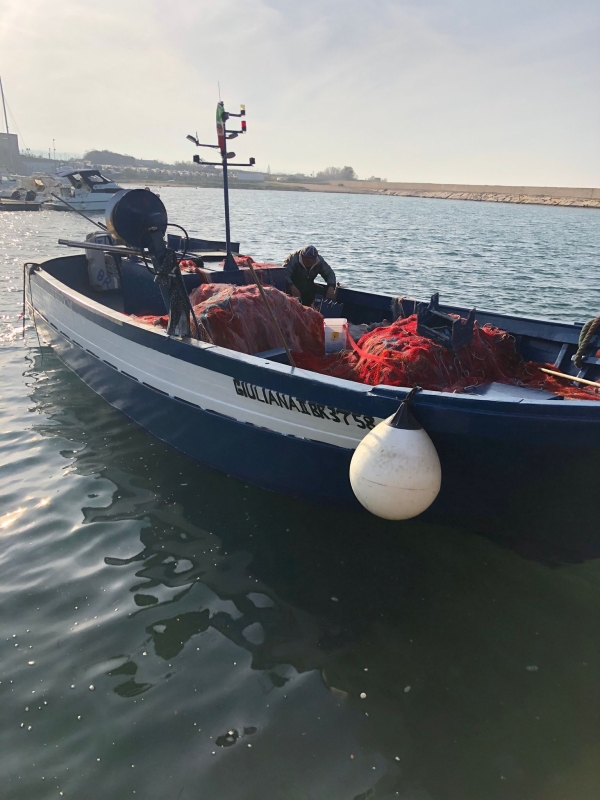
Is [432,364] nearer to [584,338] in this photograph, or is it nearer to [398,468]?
[398,468]

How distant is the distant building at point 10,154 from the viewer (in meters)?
104

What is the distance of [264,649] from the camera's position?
3.84 meters

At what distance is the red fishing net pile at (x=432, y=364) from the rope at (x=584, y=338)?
259 millimetres

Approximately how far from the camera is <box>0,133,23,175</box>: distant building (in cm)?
10350

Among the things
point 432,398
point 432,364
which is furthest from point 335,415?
point 432,364

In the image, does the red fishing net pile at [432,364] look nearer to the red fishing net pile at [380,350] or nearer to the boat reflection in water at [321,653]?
the red fishing net pile at [380,350]

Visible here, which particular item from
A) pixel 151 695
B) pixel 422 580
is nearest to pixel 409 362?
pixel 422 580

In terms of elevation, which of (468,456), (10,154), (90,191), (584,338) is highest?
(10,154)

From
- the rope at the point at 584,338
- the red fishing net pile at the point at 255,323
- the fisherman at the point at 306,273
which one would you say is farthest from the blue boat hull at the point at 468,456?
the fisherman at the point at 306,273

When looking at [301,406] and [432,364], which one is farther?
[432,364]

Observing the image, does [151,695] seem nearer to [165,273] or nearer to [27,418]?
[165,273]

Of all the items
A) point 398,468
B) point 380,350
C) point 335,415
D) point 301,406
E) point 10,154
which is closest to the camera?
point 398,468

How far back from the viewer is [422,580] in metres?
4.48

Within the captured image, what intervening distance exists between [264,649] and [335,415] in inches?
72.2
